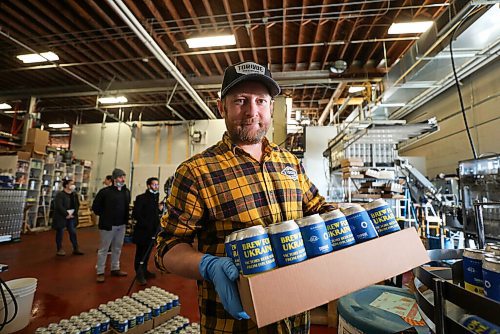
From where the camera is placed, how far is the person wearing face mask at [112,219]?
4.14 m

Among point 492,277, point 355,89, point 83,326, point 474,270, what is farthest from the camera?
point 355,89

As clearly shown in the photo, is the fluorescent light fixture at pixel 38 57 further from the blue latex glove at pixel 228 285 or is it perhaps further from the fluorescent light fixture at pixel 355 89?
the fluorescent light fixture at pixel 355 89

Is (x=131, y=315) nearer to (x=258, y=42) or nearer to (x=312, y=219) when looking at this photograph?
(x=312, y=219)

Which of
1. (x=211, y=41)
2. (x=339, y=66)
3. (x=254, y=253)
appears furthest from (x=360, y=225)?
(x=339, y=66)

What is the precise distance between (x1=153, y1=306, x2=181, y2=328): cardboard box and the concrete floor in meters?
0.32

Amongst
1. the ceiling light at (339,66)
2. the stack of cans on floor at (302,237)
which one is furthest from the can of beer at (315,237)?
the ceiling light at (339,66)

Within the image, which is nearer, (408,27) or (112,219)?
(112,219)

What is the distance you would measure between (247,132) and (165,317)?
7.43 feet

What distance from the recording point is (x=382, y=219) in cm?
98

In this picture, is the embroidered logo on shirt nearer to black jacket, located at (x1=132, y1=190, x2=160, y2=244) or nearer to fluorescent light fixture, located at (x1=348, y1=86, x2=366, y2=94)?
black jacket, located at (x1=132, y1=190, x2=160, y2=244)

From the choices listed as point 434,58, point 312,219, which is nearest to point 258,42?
point 434,58

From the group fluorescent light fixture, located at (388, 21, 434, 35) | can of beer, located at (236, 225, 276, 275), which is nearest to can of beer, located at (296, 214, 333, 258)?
can of beer, located at (236, 225, 276, 275)

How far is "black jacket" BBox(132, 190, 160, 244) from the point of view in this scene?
407cm

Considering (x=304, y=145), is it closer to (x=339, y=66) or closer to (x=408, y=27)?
(x=339, y=66)
